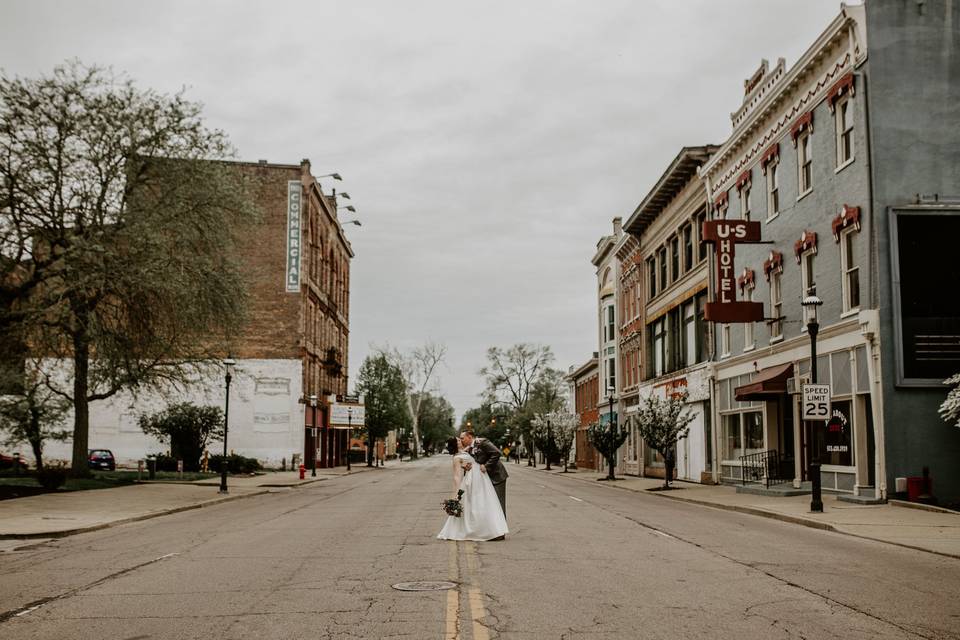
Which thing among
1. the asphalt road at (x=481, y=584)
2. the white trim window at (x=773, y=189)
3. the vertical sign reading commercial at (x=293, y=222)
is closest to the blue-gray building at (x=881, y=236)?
the white trim window at (x=773, y=189)

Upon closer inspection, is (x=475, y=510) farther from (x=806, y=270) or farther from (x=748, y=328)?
(x=748, y=328)

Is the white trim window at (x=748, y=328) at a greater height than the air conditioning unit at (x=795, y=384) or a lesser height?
greater

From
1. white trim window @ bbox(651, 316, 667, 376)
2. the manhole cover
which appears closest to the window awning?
white trim window @ bbox(651, 316, 667, 376)

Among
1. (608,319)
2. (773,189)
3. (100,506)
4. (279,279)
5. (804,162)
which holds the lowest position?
(100,506)

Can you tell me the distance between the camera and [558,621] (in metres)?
7.99

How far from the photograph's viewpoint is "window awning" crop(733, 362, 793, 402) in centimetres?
2789

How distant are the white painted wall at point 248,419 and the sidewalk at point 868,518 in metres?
29.7

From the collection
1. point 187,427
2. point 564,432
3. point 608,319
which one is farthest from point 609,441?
point 187,427

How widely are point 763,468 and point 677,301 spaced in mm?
13222

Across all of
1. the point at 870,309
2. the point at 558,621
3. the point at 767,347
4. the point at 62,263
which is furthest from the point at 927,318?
the point at 62,263

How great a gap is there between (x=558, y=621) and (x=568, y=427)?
5716 centimetres

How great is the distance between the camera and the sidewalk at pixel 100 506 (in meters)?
17.8

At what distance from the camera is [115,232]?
27297 millimetres

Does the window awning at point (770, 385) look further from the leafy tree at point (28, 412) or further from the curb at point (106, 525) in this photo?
the leafy tree at point (28, 412)
